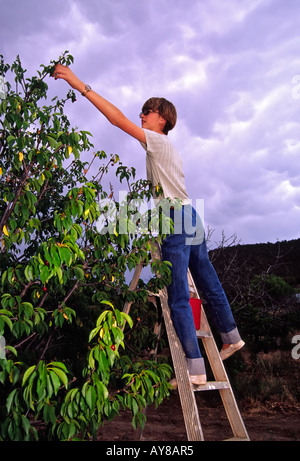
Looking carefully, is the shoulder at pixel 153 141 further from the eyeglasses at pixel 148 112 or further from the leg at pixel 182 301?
the leg at pixel 182 301

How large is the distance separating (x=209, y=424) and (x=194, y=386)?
257cm

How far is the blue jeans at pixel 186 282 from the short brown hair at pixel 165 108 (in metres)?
0.73

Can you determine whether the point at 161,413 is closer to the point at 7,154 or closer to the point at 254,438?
the point at 254,438

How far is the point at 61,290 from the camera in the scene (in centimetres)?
275

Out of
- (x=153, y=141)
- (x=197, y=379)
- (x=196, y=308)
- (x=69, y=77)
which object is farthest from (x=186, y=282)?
(x=69, y=77)

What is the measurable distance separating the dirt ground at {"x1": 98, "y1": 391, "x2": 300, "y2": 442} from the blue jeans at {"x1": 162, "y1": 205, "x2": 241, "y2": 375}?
1365 mm

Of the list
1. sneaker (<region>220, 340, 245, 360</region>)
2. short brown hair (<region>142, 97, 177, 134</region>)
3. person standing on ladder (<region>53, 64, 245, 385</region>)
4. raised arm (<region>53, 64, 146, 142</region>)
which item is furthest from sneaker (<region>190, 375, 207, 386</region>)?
short brown hair (<region>142, 97, 177, 134</region>)

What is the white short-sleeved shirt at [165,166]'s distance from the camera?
3014 mm

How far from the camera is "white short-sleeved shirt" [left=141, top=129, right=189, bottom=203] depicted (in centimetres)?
301

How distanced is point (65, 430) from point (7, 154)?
225 centimetres

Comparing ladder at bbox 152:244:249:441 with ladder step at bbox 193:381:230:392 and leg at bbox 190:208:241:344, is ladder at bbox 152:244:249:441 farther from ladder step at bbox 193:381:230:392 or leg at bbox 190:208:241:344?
leg at bbox 190:208:241:344

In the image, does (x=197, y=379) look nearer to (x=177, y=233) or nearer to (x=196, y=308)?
(x=196, y=308)

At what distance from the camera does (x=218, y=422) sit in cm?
507
